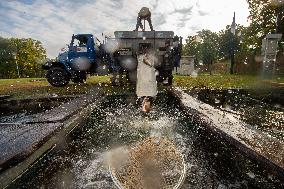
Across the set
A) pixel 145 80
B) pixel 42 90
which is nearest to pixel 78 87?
pixel 42 90

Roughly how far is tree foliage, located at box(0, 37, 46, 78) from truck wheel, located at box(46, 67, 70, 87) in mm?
64701

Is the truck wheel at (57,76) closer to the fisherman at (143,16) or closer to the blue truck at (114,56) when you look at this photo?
the blue truck at (114,56)

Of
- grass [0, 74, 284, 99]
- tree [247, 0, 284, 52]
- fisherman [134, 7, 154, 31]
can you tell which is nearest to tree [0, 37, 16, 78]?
grass [0, 74, 284, 99]

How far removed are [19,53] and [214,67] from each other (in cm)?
5657

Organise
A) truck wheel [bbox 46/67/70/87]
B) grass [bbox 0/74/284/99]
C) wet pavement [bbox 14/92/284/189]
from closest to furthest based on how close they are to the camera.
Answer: wet pavement [bbox 14/92/284/189]
grass [bbox 0/74/284/99]
truck wheel [bbox 46/67/70/87]

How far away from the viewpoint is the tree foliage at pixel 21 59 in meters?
75.6

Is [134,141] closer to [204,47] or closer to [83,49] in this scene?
[83,49]

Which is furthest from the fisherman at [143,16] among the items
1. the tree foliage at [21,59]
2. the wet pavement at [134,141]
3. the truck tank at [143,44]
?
the tree foliage at [21,59]

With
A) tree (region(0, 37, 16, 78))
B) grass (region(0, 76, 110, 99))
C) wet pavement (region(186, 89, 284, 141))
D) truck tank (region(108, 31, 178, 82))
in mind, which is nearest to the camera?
wet pavement (region(186, 89, 284, 141))

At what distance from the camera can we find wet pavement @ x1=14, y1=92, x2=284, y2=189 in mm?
3238

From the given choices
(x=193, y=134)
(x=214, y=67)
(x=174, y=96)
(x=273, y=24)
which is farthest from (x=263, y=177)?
(x=214, y=67)

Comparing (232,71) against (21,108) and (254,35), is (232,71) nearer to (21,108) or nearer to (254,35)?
(254,35)

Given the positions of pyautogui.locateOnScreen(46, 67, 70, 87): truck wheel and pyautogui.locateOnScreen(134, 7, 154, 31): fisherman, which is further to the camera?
pyautogui.locateOnScreen(134, 7, 154, 31): fisherman

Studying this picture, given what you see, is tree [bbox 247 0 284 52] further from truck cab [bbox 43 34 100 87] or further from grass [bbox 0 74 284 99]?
truck cab [bbox 43 34 100 87]
